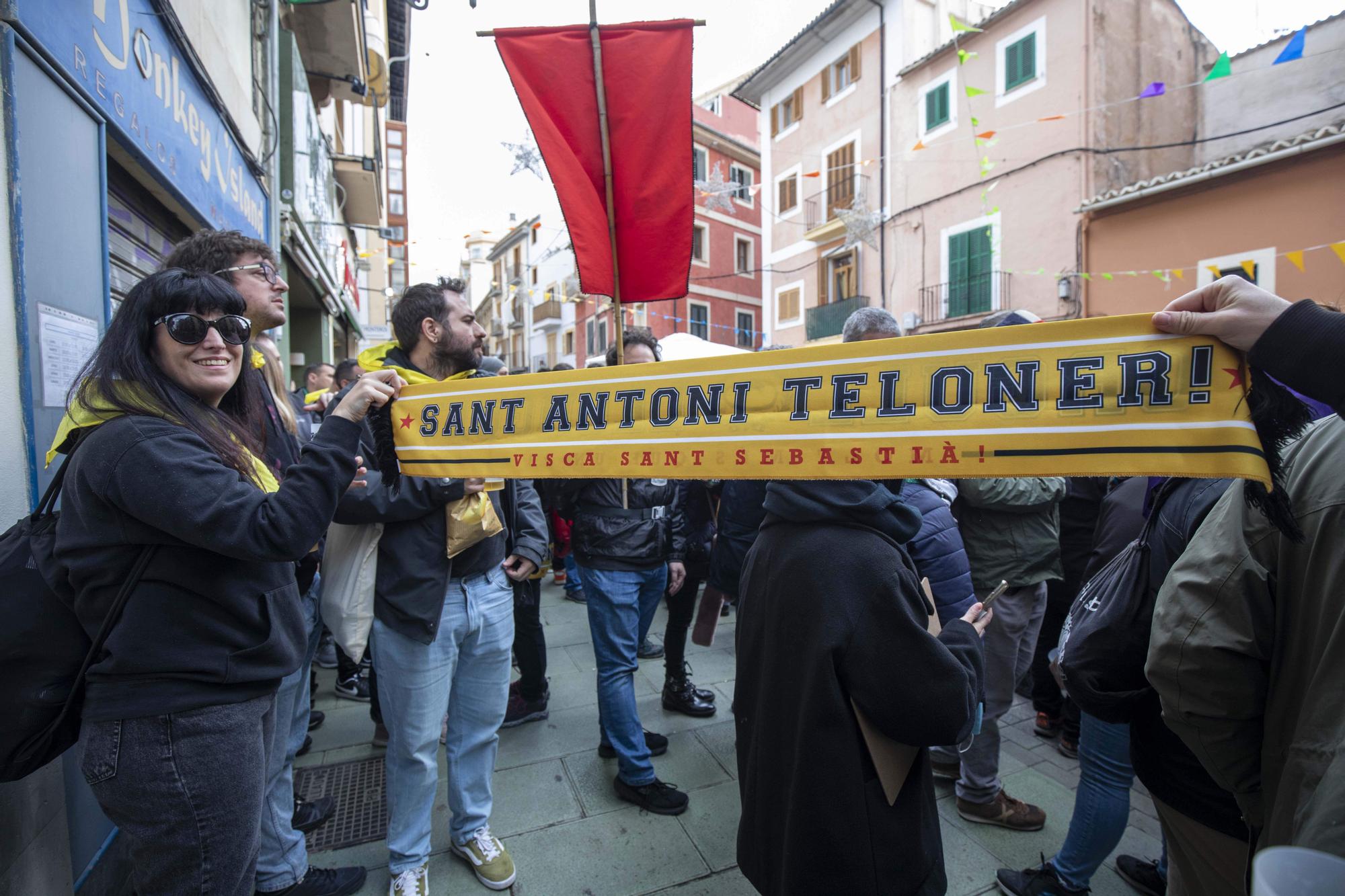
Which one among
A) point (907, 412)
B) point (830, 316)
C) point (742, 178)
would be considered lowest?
point (907, 412)

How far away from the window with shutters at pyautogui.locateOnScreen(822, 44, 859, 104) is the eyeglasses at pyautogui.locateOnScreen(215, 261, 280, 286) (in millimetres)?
18283

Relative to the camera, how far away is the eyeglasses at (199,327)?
1489 mm

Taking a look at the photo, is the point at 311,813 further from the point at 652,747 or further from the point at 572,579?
the point at 572,579

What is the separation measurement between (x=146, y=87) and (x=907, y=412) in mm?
3836

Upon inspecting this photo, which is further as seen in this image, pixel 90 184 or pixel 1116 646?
pixel 90 184

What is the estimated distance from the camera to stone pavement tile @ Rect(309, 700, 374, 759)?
3492 mm

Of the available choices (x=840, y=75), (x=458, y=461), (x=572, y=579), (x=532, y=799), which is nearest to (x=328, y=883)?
(x=532, y=799)

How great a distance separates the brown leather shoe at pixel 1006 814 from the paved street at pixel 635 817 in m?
0.03

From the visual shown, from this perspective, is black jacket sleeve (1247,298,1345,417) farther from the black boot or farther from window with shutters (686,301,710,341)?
window with shutters (686,301,710,341)

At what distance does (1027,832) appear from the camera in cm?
275

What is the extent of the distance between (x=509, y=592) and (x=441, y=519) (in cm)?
48

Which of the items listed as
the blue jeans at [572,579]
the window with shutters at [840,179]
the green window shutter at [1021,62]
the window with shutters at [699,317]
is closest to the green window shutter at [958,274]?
the green window shutter at [1021,62]

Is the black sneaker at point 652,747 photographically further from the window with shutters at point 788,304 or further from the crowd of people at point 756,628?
the window with shutters at point 788,304

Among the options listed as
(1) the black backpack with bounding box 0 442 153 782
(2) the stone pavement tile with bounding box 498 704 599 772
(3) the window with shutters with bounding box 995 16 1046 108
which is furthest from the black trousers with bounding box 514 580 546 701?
(3) the window with shutters with bounding box 995 16 1046 108
